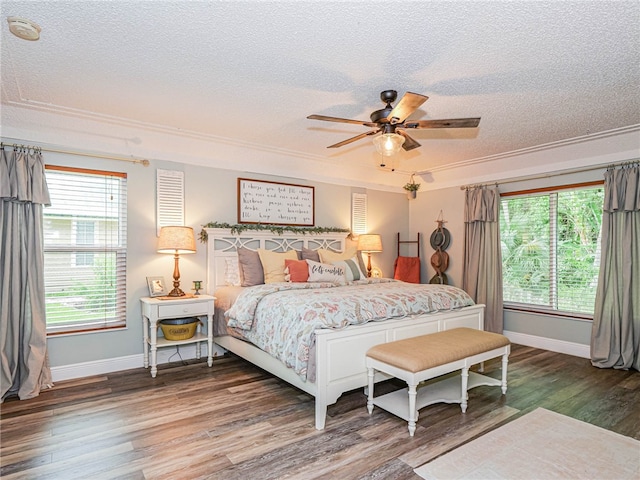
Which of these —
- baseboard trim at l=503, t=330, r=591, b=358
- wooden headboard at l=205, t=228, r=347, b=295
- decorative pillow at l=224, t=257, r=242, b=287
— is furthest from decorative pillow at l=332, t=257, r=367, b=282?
baseboard trim at l=503, t=330, r=591, b=358

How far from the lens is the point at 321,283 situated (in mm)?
4203

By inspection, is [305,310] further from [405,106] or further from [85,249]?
[85,249]

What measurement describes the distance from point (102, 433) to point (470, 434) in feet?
8.57

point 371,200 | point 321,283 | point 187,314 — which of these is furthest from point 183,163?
point 371,200

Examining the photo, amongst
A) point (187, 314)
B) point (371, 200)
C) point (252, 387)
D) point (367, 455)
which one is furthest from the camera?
point (371, 200)

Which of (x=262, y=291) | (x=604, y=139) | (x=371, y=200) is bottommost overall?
A: (x=262, y=291)

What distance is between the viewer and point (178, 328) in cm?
403

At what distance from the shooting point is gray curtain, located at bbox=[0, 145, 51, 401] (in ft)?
10.9

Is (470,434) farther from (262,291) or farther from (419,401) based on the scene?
(262,291)

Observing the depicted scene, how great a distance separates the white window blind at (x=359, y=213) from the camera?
19.6 feet

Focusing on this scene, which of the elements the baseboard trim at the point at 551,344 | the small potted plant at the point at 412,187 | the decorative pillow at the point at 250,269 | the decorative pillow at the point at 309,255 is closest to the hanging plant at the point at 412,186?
the small potted plant at the point at 412,187

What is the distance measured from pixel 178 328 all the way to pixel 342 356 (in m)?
2.04

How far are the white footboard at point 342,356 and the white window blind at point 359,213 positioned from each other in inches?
104

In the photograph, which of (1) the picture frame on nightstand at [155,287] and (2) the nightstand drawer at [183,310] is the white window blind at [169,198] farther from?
(2) the nightstand drawer at [183,310]
